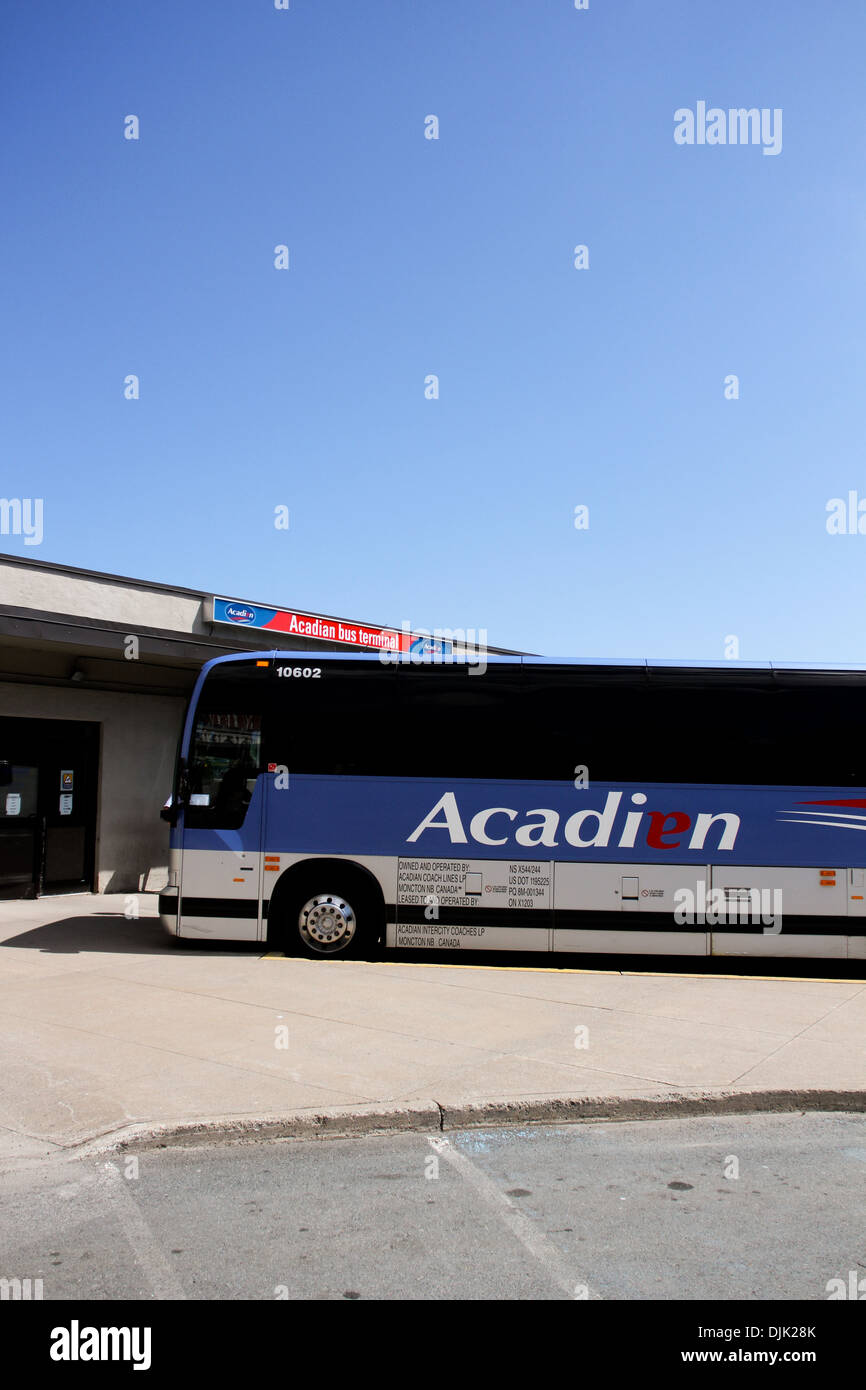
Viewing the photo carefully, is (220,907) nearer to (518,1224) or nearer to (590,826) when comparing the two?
(590,826)

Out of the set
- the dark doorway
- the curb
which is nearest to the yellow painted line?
the curb

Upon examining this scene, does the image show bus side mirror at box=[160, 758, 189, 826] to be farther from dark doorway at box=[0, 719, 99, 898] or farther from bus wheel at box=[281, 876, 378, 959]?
dark doorway at box=[0, 719, 99, 898]

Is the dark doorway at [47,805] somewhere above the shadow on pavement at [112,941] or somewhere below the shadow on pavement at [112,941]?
above

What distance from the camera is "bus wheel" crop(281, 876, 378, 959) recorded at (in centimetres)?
1098

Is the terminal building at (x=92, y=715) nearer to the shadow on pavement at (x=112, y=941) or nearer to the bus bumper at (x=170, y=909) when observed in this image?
the shadow on pavement at (x=112, y=941)

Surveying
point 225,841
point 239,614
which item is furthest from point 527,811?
point 239,614

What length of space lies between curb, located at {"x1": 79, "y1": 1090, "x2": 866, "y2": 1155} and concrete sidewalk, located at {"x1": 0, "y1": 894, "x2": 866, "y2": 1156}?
0.01m

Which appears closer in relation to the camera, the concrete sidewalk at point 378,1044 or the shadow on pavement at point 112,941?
the concrete sidewalk at point 378,1044

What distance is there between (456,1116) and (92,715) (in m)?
11.7

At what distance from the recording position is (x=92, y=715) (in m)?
16.0
